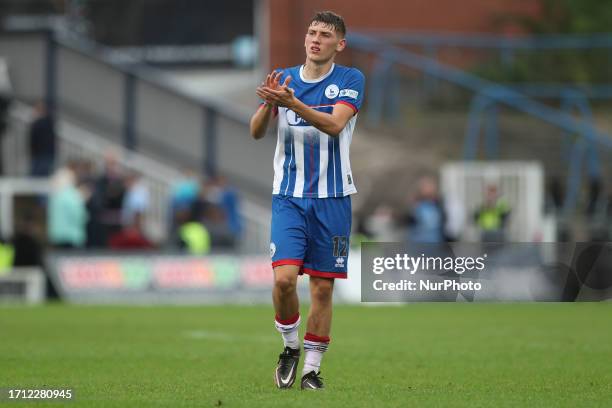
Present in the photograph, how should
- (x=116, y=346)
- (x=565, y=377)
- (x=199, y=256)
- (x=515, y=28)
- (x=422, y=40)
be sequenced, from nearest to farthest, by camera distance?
(x=565, y=377) < (x=116, y=346) < (x=199, y=256) < (x=422, y=40) < (x=515, y=28)

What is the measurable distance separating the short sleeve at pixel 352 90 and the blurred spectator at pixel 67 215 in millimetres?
13747

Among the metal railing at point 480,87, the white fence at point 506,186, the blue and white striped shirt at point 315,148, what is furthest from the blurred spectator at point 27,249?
the blue and white striped shirt at point 315,148

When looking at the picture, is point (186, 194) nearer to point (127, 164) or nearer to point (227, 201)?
point (227, 201)

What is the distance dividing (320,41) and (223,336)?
5.97 meters

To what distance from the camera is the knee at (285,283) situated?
871 centimetres

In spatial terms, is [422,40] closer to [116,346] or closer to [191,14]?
[191,14]

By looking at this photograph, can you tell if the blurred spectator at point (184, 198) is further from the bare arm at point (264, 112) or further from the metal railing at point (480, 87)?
the bare arm at point (264, 112)

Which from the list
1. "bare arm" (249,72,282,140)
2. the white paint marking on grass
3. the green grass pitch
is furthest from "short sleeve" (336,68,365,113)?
the white paint marking on grass

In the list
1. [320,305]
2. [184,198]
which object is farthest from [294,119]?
[184,198]

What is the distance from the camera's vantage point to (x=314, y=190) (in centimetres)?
882

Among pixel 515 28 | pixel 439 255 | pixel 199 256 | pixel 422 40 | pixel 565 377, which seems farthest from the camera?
pixel 515 28

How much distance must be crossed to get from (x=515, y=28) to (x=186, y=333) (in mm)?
21455

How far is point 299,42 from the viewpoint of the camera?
33094 millimetres

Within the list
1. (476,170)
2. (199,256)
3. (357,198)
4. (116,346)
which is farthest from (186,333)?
(357,198)
